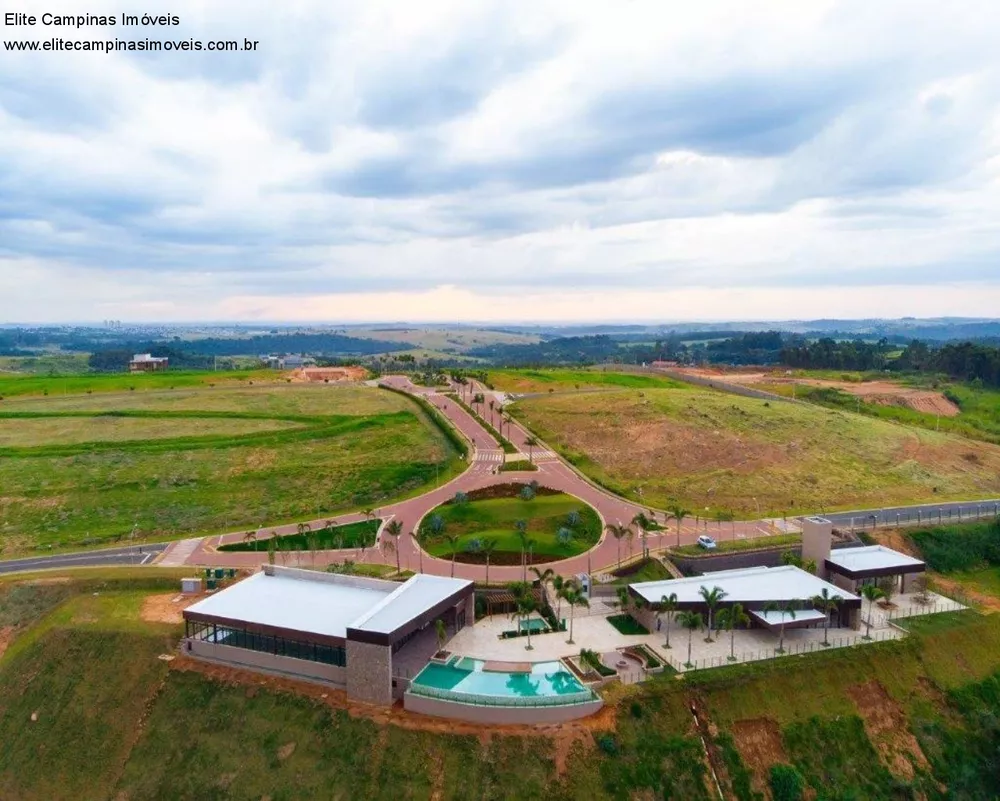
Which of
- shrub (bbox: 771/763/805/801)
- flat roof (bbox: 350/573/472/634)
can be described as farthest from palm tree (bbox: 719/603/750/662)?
flat roof (bbox: 350/573/472/634)

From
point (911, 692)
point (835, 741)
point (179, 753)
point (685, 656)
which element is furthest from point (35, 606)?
point (911, 692)

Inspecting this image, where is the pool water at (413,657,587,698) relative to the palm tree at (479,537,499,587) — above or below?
below

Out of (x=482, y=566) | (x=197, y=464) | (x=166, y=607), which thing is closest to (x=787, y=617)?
(x=482, y=566)

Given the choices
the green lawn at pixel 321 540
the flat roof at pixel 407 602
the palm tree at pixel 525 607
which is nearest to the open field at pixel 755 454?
the palm tree at pixel 525 607

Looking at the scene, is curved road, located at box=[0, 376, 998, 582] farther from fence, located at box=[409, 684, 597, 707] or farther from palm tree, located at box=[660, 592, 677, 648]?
fence, located at box=[409, 684, 597, 707]

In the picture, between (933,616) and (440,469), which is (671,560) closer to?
(933,616)

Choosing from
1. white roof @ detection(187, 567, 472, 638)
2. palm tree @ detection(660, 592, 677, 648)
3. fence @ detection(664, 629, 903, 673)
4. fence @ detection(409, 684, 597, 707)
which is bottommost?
fence @ detection(664, 629, 903, 673)

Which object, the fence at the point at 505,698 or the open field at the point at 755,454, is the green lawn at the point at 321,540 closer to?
the fence at the point at 505,698
